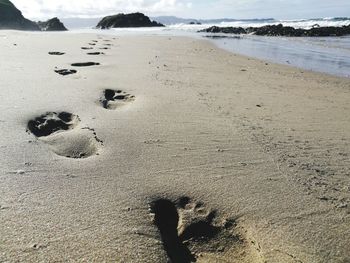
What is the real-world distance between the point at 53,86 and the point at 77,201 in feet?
9.53

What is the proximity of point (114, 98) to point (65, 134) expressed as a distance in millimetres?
1526

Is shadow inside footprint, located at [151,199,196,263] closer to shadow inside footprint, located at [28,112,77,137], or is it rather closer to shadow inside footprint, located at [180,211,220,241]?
shadow inside footprint, located at [180,211,220,241]

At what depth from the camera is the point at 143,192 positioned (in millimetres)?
2395

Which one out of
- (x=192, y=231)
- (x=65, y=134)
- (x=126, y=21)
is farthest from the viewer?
(x=126, y=21)

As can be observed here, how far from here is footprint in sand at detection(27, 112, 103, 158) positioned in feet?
9.68

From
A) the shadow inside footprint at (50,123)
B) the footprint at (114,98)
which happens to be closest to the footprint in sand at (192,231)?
the shadow inside footprint at (50,123)

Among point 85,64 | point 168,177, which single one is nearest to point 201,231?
point 168,177

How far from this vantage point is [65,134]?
10.6 ft

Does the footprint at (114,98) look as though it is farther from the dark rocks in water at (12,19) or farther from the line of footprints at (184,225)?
the dark rocks in water at (12,19)

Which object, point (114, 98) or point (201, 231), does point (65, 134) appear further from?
point (201, 231)

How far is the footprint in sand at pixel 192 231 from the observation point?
197cm

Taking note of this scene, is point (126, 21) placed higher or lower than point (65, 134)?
lower

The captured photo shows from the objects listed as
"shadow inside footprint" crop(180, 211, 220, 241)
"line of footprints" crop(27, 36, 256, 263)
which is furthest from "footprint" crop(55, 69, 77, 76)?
"shadow inside footprint" crop(180, 211, 220, 241)

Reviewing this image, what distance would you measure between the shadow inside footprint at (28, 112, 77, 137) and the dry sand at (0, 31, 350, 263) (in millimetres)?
16
